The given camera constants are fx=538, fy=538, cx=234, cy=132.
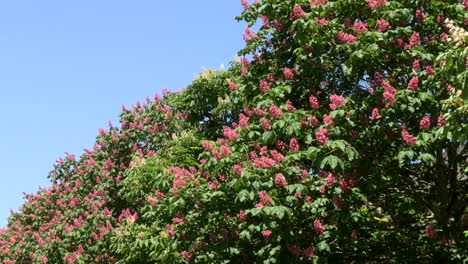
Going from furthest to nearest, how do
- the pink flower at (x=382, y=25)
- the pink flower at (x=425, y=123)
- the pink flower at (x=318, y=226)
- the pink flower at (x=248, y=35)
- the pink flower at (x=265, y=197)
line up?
the pink flower at (x=248, y=35) < the pink flower at (x=382, y=25) < the pink flower at (x=318, y=226) < the pink flower at (x=425, y=123) < the pink flower at (x=265, y=197)

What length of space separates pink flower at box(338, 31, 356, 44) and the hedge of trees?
26mm

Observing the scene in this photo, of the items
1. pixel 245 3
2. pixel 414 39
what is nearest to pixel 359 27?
pixel 414 39

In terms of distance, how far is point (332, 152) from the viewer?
8.89m

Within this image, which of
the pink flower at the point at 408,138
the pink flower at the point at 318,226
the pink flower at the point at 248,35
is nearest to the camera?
the pink flower at the point at 408,138

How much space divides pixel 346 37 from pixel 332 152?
222 centimetres

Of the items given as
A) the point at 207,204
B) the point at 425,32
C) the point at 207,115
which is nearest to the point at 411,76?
the point at 425,32

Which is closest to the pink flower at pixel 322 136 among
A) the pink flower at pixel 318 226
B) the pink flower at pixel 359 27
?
the pink flower at pixel 318 226

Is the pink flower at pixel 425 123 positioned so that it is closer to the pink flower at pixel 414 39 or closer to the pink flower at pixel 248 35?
the pink flower at pixel 414 39

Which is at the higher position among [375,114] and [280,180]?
[375,114]

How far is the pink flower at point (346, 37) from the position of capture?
31.7 feet

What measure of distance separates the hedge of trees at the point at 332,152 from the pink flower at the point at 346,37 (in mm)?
26

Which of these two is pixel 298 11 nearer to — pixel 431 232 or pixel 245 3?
pixel 245 3

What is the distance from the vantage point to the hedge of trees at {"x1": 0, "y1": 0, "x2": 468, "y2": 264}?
8883mm

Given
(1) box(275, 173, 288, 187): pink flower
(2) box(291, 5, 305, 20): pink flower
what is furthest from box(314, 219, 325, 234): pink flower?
(2) box(291, 5, 305, 20): pink flower
